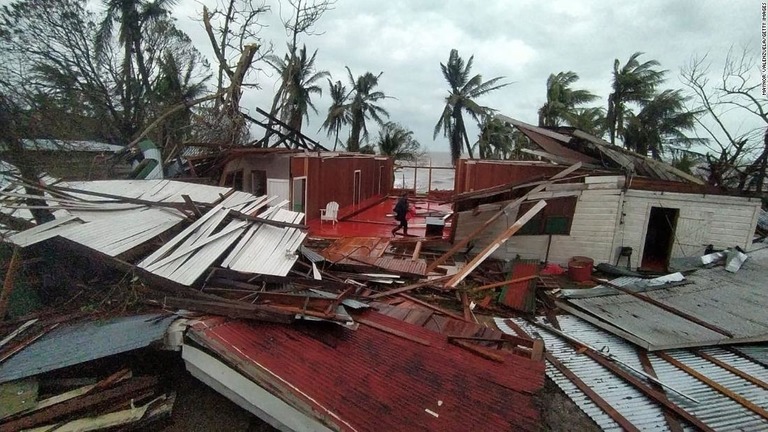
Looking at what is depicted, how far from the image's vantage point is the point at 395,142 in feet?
100

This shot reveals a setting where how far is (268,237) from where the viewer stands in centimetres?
643

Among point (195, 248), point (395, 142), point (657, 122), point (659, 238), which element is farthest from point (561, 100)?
point (195, 248)

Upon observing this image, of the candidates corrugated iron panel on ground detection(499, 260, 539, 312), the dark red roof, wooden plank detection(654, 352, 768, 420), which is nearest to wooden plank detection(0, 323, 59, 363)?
the dark red roof

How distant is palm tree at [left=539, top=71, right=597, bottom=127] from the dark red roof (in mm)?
24809

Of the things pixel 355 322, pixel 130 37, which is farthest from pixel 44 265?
pixel 130 37

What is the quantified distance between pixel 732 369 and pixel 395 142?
88.0 feet

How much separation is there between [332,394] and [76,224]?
202 inches

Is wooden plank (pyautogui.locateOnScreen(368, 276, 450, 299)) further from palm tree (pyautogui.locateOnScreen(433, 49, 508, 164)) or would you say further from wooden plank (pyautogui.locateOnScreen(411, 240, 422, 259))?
palm tree (pyautogui.locateOnScreen(433, 49, 508, 164))

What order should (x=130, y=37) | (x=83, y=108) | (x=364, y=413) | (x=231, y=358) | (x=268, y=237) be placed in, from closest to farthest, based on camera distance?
(x=364, y=413), (x=231, y=358), (x=268, y=237), (x=83, y=108), (x=130, y=37)

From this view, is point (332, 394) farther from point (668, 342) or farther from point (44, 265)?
point (668, 342)

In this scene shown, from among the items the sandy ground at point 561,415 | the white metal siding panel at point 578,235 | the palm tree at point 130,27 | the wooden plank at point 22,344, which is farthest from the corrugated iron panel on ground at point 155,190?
the palm tree at point 130,27

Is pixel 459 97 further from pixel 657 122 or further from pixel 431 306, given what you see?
pixel 431 306

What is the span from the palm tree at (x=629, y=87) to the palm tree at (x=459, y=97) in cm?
775

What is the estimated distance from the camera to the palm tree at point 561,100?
83.2ft
